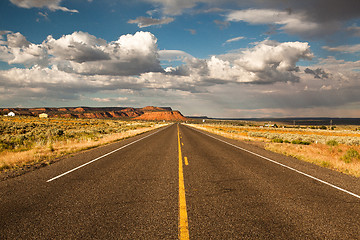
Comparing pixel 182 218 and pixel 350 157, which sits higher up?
pixel 182 218

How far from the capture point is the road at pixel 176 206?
346 cm

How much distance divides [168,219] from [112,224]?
99 centimetres

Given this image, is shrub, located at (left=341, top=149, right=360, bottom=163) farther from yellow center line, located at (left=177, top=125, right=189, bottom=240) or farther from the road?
yellow center line, located at (left=177, top=125, right=189, bottom=240)

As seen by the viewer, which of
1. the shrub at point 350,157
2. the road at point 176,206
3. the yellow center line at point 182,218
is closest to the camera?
the yellow center line at point 182,218

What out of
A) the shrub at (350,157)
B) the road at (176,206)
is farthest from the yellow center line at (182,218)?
the shrub at (350,157)

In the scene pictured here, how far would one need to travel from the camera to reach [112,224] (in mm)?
3639

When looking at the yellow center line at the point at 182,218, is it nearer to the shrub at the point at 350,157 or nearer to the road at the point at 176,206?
the road at the point at 176,206

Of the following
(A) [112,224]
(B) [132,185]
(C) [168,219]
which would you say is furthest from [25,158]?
(C) [168,219]

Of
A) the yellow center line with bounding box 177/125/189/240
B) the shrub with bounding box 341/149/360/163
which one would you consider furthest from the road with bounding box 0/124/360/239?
the shrub with bounding box 341/149/360/163

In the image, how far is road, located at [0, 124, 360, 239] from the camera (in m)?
3.46

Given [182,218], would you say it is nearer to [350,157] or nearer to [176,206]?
[176,206]

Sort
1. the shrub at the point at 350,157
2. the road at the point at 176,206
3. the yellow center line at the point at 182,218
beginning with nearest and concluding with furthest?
the yellow center line at the point at 182,218, the road at the point at 176,206, the shrub at the point at 350,157

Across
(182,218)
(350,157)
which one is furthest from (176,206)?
(350,157)

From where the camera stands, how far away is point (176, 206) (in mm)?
4449
